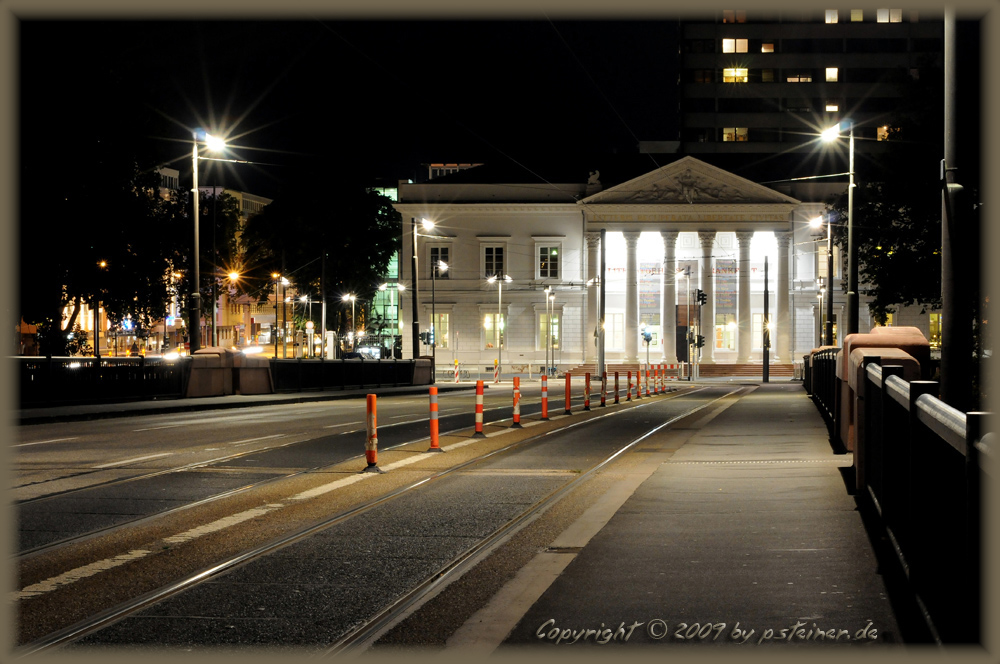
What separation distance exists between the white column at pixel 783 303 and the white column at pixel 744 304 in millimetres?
2191

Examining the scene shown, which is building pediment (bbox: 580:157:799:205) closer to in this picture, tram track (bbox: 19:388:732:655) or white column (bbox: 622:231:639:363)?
white column (bbox: 622:231:639:363)

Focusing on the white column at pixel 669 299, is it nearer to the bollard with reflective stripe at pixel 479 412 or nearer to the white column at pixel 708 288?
the white column at pixel 708 288

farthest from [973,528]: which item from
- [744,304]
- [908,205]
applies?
[744,304]

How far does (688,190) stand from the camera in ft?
283

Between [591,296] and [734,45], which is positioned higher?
[734,45]

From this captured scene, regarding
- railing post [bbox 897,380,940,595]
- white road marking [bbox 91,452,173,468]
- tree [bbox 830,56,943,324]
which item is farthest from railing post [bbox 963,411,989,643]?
tree [bbox 830,56,943,324]

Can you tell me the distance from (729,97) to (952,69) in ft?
360

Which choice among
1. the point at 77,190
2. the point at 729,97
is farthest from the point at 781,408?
the point at 729,97

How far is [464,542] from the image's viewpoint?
9172 millimetres

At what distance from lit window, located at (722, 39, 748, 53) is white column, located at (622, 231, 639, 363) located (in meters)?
38.5

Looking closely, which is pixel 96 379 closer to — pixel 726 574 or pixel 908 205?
pixel 726 574

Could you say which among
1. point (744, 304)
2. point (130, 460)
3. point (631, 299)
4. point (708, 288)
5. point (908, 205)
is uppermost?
point (908, 205)

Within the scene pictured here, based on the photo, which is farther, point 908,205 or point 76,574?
point 908,205

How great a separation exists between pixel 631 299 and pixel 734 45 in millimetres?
43444
